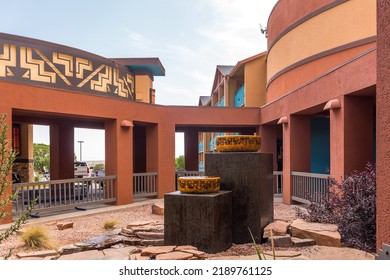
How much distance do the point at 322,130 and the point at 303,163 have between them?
11.3 ft

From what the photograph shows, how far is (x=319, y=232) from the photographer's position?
6.48m

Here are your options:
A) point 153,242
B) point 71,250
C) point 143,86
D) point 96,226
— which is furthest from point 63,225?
point 143,86

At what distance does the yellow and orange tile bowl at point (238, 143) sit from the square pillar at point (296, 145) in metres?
5.65

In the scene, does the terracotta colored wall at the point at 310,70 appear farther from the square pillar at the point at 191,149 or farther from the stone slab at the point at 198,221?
the stone slab at the point at 198,221

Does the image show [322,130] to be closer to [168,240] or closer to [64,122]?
[168,240]

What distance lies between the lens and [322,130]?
600 inches

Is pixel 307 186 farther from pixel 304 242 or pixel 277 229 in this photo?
pixel 304 242

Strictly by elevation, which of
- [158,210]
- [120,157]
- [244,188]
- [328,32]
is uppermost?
[328,32]

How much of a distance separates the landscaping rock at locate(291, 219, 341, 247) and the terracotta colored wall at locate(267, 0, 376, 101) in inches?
302

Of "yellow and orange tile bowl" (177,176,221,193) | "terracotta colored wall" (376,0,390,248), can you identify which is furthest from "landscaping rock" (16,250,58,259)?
"terracotta colored wall" (376,0,390,248)

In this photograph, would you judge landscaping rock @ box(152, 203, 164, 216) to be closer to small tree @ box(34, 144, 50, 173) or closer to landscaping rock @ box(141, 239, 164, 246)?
landscaping rock @ box(141, 239, 164, 246)

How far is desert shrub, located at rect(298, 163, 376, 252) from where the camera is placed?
6.27 meters

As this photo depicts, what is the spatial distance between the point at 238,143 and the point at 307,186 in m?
5.71

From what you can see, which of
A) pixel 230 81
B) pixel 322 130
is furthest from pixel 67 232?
pixel 230 81
